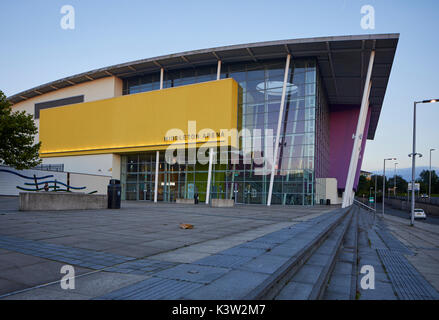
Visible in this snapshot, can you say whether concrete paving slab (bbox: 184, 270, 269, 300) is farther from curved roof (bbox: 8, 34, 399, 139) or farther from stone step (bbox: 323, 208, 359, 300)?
curved roof (bbox: 8, 34, 399, 139)

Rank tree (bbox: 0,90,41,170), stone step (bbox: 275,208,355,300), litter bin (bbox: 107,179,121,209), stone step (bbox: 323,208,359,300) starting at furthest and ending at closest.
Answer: tree (bbox: 0,90,41,170) < litter bin (bbox: 107,179,121,209) < stone step (bbox: 323,208,359,300) < stone step (bbox: 275,208,355,300)

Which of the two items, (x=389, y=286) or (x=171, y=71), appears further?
(x=171, y=71)

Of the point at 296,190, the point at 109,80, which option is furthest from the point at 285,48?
the point at 109,80

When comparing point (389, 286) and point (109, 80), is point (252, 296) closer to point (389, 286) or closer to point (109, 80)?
point (389, 286)

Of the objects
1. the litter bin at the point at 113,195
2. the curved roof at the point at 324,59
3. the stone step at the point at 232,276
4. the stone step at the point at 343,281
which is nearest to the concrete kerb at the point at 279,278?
the stone step at the point at 232,276

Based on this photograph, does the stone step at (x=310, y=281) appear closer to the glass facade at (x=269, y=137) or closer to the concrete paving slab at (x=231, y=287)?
the concrete paving slab at (x=231, y=287)

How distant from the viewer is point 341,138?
167ft

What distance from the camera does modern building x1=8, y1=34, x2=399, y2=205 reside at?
104ft

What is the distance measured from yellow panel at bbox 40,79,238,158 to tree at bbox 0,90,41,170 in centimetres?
1031

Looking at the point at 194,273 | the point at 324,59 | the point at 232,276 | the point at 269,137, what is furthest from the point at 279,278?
the point at 324,59

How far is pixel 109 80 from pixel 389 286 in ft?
140

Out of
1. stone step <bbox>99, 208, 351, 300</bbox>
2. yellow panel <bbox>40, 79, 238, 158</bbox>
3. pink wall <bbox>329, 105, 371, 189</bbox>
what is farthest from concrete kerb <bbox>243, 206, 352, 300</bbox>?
pink wall <bbox>329, 105, 371, 189</bbox>

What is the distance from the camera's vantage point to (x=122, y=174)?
41.4 meters

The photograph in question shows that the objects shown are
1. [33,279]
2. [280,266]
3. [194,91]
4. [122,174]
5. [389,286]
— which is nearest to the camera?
[33,279]
